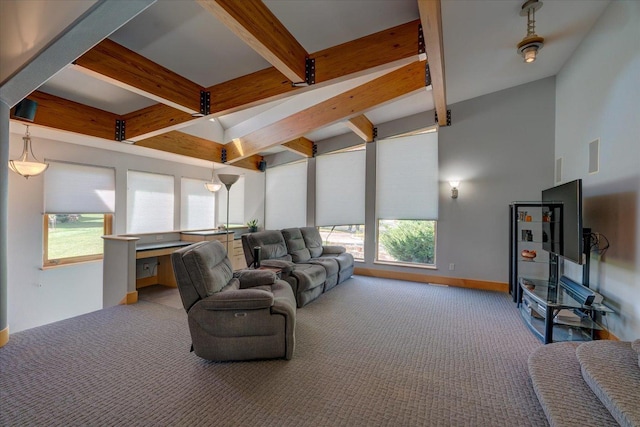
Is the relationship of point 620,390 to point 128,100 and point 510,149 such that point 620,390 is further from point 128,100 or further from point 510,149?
point 128,100

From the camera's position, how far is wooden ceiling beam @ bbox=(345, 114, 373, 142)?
4868 millimetres

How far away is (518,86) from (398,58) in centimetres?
318

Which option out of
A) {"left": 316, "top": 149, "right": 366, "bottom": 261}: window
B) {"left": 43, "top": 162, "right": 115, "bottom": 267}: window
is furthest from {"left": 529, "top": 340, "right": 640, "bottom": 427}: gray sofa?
{"left": 43, "top": 162, "right": 115, "bottom": 267}: window

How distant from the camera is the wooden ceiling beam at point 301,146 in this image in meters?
5.77

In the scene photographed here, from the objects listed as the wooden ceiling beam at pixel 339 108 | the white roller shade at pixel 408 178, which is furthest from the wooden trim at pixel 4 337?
the white roller shade at pixel 408 178

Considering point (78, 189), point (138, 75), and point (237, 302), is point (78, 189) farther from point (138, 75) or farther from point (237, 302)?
point (237, 302)

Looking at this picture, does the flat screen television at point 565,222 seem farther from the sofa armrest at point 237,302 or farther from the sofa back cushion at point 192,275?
the sofa back cushion at point 192,275

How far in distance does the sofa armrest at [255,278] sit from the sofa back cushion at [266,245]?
98 centimetres

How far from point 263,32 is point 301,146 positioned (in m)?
3.78

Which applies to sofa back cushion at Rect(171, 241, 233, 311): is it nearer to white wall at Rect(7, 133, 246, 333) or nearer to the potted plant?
white wall at Rect(7, 133, 246, 333)

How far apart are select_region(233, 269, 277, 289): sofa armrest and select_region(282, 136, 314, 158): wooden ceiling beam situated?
3133 millimetres

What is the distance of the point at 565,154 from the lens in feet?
13.1

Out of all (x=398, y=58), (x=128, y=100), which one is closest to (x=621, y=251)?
(x=398, y=58)

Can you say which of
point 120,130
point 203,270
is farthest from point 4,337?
point 120,130
